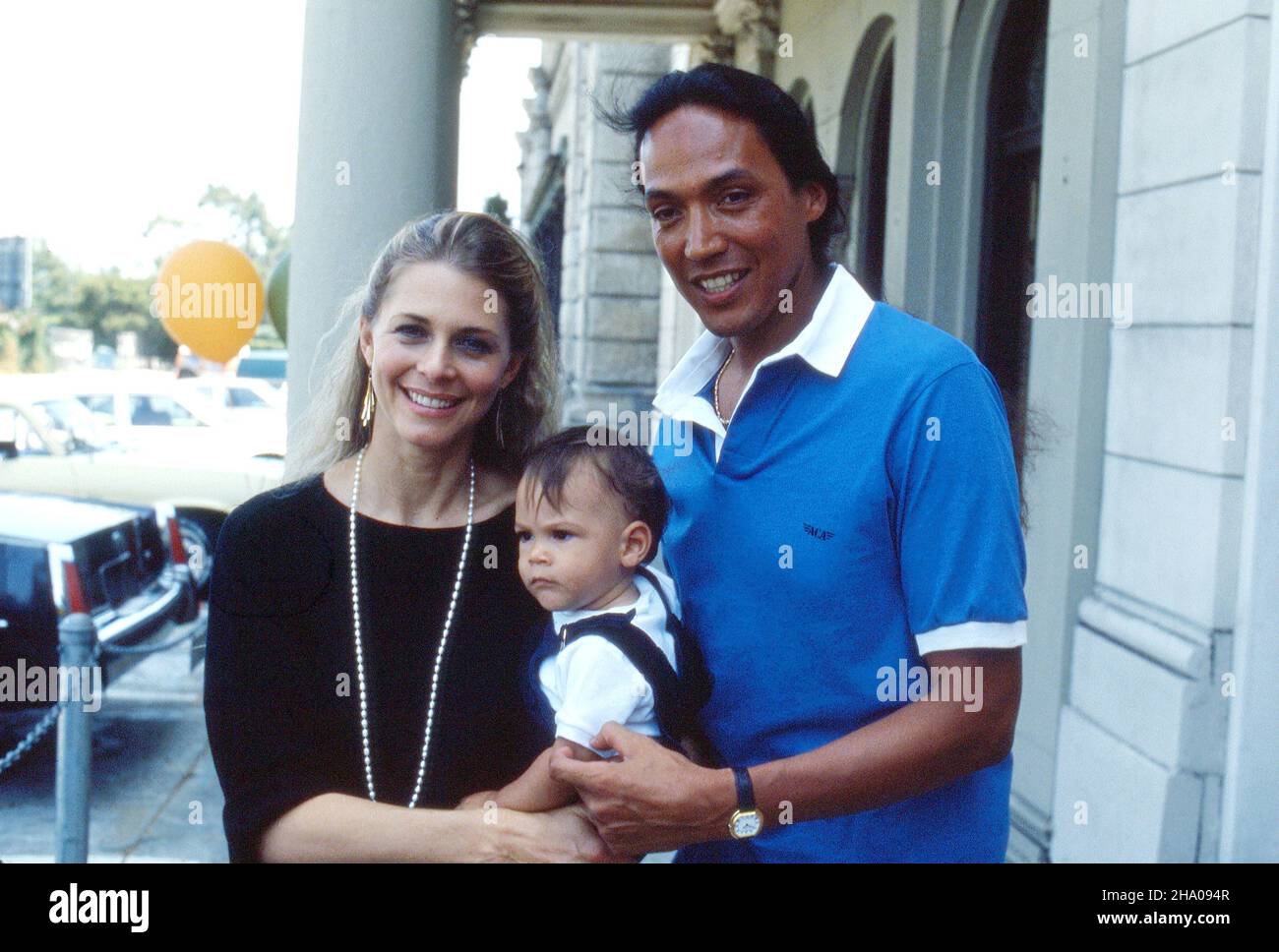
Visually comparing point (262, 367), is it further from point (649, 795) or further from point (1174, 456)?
point (649, 795)

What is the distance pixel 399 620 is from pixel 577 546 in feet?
1.10

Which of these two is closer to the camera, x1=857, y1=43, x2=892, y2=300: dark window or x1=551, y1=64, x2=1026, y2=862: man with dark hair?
x1=551, y1=64, x2=1026, y2=862: man with dark hair

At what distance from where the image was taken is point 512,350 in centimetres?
224

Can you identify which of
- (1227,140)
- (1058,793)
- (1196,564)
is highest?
(1227,140)

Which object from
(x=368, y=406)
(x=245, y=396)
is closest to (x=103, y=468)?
(x=368, y=406)

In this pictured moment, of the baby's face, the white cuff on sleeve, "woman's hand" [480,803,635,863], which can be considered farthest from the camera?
the baby's face

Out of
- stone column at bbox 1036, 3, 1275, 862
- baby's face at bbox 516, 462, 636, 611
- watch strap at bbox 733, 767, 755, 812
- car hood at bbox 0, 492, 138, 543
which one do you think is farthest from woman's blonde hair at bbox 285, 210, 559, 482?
car hood at bbox 0, 492, 138, 543

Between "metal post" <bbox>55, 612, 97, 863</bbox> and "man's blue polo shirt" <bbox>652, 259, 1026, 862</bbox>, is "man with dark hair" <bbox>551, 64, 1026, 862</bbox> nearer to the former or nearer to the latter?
"man's blue polo shirt" <bbox>652, 259, 1026, 862</bbox>

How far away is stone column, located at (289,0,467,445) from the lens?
16.6 feet

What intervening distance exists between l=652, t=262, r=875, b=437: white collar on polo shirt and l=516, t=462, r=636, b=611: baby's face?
0.74 ft

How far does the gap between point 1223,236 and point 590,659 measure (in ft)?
9.11

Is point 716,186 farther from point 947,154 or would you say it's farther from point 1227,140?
point 947,154
